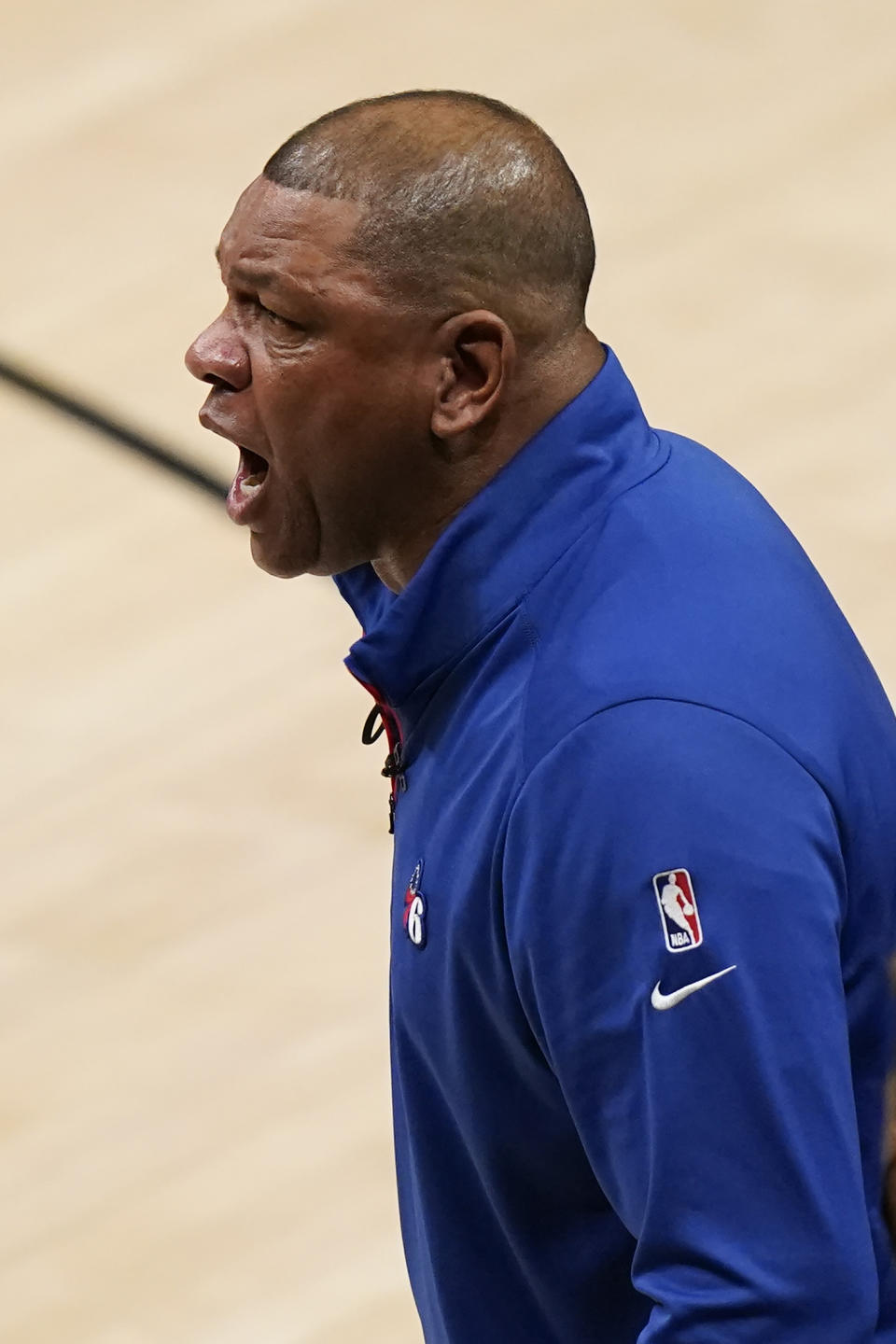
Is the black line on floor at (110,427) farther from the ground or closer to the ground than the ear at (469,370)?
farther from the ground

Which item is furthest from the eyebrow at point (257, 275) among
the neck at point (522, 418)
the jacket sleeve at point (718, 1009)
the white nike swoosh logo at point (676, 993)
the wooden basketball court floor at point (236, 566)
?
the wooden basketball court floor at point (236, 566)

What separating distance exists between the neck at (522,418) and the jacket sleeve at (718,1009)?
162 millimetres

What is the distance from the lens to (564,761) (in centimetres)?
95

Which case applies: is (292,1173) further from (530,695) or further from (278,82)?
(278,82)

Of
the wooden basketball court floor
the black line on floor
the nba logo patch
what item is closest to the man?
the nba logo patch

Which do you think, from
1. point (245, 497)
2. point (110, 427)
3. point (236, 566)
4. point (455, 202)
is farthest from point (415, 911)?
point (110, 427)

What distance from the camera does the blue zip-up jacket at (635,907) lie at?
0.91 m

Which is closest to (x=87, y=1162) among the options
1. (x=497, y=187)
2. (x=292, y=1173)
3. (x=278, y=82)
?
(x=292, y=1173)

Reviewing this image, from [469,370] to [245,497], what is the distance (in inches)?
5.9

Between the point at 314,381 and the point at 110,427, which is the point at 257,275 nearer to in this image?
the point at 314,381

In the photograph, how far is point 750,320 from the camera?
2.75m

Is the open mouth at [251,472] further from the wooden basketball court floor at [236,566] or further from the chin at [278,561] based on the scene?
the wooden basketball court floor at [236,566]

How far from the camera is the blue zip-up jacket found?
3.00ft

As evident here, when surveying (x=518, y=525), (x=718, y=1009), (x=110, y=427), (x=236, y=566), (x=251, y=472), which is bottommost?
(x=718, y=1009)
